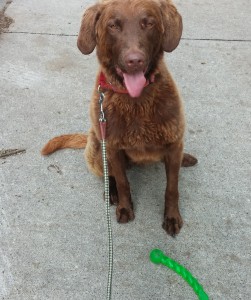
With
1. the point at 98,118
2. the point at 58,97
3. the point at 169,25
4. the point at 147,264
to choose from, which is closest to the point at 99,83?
the point at 98,118

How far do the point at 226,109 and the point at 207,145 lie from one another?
0.50m

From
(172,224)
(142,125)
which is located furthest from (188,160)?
(142,125)

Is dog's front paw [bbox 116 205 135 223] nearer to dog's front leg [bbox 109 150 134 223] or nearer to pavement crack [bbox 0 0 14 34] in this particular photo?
dog's front leg [bbox 109 150 134 223]

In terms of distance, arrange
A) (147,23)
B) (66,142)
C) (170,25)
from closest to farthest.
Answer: (147,23)
(170,25)
(66,142)

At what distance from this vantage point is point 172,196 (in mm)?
2500

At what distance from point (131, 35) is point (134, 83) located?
237 millimetres

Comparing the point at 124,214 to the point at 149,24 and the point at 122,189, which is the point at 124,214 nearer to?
the point at 122,189

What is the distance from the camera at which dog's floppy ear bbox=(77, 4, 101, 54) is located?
2.04m

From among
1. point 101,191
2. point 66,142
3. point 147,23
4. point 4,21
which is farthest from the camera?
point 4,21

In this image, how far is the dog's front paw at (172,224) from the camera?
2480 millimetres

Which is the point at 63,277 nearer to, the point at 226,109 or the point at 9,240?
the point at 9,240

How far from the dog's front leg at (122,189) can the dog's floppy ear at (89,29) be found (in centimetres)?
69

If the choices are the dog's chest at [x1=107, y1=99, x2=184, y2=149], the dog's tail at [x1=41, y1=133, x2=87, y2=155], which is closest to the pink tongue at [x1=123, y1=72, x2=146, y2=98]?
the dog's chest at [x1=107, y1=99, x2=184, y2=149]

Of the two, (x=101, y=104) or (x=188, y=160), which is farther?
(x=188, y=160)
